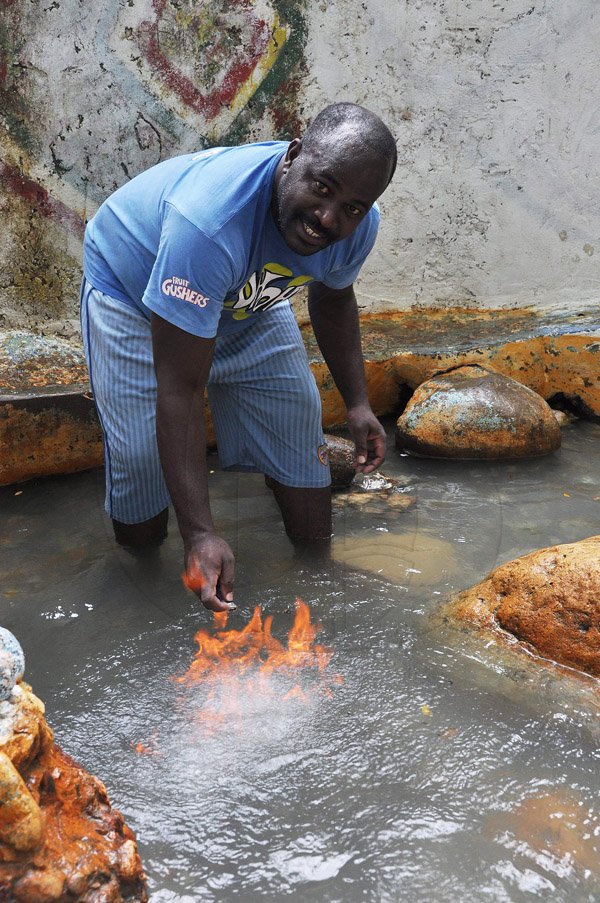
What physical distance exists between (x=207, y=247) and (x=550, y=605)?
1.45 metres

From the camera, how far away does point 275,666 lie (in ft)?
8.07

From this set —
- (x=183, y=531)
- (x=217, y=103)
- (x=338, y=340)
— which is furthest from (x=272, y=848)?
(x=217, y=103)

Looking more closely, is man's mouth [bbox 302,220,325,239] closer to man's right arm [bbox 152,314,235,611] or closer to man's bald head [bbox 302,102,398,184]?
man's bald head [bbox 302,102,398,184]

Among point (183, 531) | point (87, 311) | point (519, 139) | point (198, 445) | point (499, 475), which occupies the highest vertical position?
point (519, 139)

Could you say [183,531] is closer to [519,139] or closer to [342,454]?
[342,454]

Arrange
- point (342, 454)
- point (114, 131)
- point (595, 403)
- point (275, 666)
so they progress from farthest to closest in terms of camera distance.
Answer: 1. point (595, 403)
2. point (114, 131)
3. point (342, 454)
4. point (275, 666)

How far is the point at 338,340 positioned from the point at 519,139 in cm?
267

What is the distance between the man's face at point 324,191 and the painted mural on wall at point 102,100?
2494 mm

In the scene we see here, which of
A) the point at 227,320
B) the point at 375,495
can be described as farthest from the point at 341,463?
the point at 227,320

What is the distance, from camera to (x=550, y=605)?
→ 2496mm

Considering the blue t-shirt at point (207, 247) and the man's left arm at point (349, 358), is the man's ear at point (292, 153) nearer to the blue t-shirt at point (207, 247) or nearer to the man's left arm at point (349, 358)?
the blue t-shirt at point (207, 247)

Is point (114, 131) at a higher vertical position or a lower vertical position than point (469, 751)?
higher

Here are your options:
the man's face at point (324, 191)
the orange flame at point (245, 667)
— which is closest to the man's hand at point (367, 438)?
the orange flame at point (245, 667)

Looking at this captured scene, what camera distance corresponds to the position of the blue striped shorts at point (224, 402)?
2.84m
